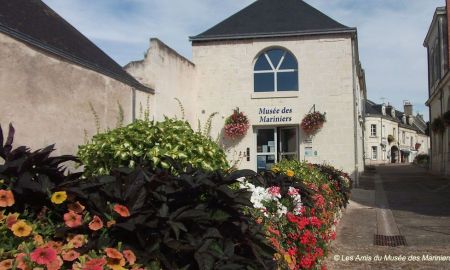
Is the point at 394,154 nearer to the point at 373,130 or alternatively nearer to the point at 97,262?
the point at 373,130

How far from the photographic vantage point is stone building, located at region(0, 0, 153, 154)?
7707mm

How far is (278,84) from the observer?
16594 millimetres

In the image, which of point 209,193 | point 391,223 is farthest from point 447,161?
point 209,193

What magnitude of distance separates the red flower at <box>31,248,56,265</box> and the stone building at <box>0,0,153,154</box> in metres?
6.19

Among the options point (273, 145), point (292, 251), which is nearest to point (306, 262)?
point (292, 251)

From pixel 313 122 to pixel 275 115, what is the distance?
4.32 ft

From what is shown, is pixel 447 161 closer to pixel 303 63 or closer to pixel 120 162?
pixel 303 63

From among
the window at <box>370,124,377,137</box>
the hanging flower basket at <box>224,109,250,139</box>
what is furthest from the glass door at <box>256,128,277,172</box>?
the window at <box>370,124,377,137</box>

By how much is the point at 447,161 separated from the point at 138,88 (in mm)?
20144

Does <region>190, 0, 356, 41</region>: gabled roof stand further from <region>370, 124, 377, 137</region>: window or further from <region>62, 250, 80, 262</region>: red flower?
<region>370, 124, 377, 137</region>: window

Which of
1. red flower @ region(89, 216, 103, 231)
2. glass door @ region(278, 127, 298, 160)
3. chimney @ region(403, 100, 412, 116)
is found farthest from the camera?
chimney @ region(403, 100, 412, 116)

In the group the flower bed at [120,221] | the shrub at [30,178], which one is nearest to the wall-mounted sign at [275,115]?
the flower bed at [120,221]

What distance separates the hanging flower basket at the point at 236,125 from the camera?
52.9 feet

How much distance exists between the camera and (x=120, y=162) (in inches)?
192
